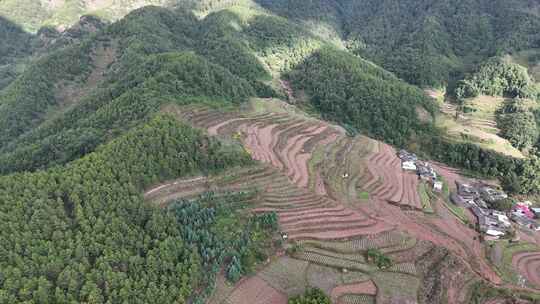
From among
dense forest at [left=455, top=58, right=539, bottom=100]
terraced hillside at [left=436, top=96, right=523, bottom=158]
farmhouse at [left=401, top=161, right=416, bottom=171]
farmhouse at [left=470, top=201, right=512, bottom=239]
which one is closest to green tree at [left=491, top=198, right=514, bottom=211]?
farmhouse at [left=470, top=201, right=512, bottom=239]

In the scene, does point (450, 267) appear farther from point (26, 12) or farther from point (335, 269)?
point (26, 12)

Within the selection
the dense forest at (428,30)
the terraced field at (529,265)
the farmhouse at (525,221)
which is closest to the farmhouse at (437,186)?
the farmhouse at (525,221)

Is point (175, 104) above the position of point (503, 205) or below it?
above

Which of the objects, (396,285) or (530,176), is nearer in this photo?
(396,285)

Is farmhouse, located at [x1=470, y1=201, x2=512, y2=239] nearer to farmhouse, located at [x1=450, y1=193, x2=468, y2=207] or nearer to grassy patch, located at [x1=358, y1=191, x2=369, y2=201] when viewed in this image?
farmhouse, located at [x1=450, y1=193, x2=468, y2=207]

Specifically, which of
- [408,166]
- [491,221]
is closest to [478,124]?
[408,166]

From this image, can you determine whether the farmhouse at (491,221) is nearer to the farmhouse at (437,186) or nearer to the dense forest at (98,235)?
the farmhouse at (437,186)

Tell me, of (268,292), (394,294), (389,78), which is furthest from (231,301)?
(389,78)

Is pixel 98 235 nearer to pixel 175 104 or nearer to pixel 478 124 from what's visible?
pixel 175 104
